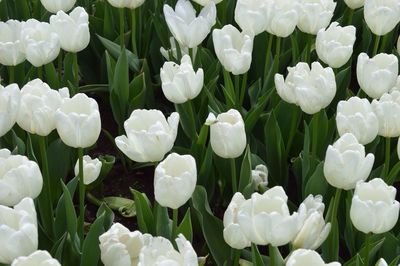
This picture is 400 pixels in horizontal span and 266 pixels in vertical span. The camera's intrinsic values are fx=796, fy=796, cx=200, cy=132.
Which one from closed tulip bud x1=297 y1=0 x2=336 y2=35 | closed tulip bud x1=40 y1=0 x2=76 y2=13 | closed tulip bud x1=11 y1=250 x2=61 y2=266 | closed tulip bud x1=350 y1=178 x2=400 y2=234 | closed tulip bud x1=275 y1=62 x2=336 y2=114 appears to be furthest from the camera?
closed tulip bud x1=40 y1=0 x2=76 y2=13

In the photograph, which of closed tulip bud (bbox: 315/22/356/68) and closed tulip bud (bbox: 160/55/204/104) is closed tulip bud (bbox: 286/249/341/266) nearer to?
closed tulip bud (bbox: 160/55/204/104)

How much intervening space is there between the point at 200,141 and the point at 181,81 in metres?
0.18

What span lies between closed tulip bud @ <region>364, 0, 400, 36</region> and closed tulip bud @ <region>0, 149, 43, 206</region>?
3.86 ft

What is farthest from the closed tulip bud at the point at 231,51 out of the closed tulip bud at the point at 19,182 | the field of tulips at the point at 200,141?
the closed tulip bud at the point at 19,182

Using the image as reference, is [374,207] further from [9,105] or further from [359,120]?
[9,105]

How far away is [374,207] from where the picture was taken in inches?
62.1

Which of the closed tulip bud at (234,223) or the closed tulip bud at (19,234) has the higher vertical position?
the closed tulip bud at (19,234)

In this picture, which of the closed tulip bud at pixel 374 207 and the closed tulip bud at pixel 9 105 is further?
the closed tulip bud at pixel 9 105

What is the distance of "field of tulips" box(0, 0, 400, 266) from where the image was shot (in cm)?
160

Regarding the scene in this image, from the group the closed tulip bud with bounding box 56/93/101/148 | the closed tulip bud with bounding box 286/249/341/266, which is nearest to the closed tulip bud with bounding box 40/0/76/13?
the closed tulip bud with bounding box 56/93/101/148

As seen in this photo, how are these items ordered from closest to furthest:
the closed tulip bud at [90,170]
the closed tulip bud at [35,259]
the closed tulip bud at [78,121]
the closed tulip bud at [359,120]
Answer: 1. the closed tulip bud at [35,259]
2. the closed tulip bud at [78,121]
3. the closed tulip bud at [359,120]
4. the closed tulip bud at [90,170]

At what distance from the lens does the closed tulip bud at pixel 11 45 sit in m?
2.23

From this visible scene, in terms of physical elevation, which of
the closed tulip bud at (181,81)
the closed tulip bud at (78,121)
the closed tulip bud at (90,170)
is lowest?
the closed tulip bud at (90,170)

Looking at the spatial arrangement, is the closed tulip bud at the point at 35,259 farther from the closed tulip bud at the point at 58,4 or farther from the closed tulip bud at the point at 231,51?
the closed tulip bud at the point at 58,4
